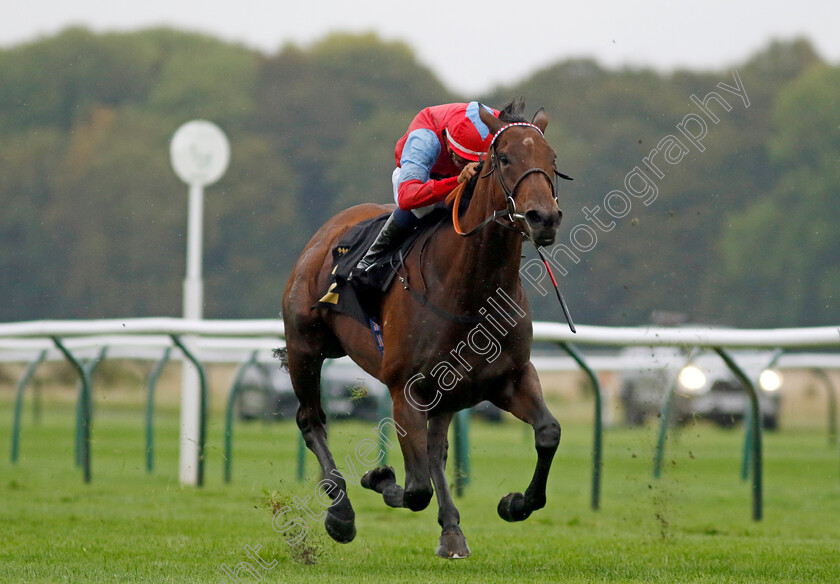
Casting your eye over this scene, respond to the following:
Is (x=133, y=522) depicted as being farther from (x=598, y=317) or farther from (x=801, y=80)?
(x=801, y=80)

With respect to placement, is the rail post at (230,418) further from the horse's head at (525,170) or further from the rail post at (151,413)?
the horse's head at (525,170)

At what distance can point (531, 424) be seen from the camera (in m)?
5.12

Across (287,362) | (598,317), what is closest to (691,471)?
(287,362)

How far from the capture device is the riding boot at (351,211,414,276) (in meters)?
5.54

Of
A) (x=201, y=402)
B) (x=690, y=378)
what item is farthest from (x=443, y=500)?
(x=690, y=378)

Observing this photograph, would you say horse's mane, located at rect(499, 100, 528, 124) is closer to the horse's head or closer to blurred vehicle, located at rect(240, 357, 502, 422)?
the horse's head

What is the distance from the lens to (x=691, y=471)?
11.2 metres

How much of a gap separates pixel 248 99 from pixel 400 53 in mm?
6483

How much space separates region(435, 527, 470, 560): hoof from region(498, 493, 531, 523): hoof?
20 centimetres

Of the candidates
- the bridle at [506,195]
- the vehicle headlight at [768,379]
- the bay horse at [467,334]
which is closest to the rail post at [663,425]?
the vehicle headlight at [768,379]

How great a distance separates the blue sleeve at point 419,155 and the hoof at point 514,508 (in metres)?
1.37

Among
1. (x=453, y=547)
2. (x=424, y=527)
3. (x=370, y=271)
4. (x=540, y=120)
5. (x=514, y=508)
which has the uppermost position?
(x=540, y=120)

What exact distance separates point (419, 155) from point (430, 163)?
0.25ft

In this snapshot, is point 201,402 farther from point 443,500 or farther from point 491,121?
point 491,121
